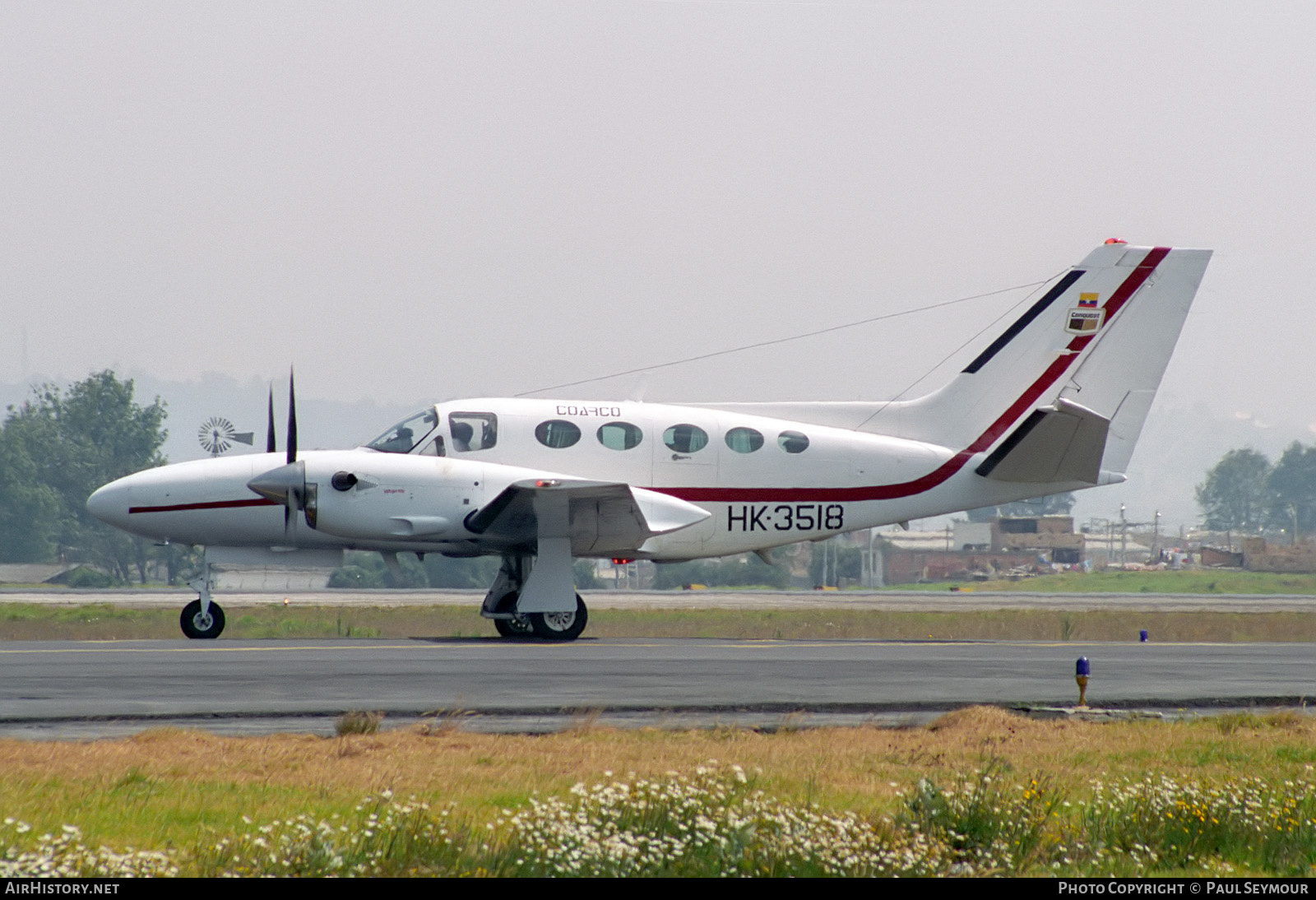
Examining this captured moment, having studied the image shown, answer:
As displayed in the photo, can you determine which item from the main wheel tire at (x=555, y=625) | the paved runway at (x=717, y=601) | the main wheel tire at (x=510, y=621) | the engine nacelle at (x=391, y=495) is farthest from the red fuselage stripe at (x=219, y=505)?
the paved runway at (x=717, y=601)

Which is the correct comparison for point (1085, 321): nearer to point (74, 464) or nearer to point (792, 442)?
point (792, 442)

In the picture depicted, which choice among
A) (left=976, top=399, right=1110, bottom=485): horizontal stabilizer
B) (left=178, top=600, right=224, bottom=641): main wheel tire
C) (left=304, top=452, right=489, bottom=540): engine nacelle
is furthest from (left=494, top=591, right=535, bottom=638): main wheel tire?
(left=976, top=399, right=1110, bottom=485): horizontal stabilizer

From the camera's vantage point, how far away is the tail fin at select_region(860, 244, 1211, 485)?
78.6 ft

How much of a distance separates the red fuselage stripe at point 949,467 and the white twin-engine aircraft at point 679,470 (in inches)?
1.3

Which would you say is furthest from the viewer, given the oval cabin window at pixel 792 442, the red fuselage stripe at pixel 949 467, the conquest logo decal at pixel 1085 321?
the conquest logo decal at pixel 1085 321

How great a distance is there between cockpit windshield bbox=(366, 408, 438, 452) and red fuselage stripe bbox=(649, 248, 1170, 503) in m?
3.95

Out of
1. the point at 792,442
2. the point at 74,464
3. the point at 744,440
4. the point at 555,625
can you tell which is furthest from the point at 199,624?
the point at 74,464

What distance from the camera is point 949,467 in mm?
23688

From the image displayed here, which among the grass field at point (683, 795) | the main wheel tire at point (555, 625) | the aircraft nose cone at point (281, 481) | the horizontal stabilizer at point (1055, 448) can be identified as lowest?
the grass field at point (683, 795)

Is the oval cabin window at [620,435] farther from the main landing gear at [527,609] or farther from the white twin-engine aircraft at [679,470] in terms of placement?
the main landing gear at [527,609]

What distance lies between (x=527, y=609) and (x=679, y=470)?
12.2ft

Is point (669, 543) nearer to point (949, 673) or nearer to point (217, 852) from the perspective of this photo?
point (949, 673)

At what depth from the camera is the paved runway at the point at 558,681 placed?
1262 centimetres

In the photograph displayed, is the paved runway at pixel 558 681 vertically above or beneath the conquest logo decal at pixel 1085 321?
beneath
